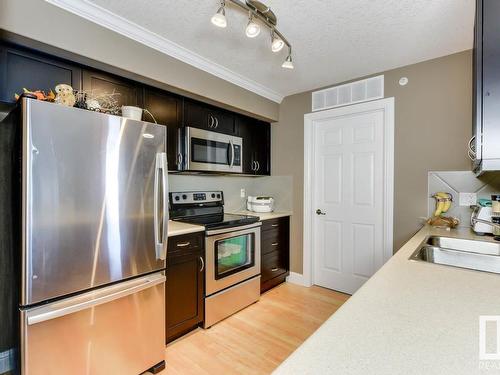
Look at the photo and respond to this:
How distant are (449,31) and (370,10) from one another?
735 mm

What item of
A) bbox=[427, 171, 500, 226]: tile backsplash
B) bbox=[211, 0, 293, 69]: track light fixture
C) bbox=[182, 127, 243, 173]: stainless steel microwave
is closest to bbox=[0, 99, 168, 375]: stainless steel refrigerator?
bbox=[182, 127, 243, 173]: stainless steel microwave

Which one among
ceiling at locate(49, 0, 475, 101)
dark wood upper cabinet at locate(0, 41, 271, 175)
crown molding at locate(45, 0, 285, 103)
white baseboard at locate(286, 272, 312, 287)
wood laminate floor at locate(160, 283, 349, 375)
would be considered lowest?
wood laminate floor at locate(160, 283, 349, 375)

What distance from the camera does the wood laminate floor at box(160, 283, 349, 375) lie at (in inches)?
72.9

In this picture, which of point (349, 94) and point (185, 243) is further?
point (349, 94)

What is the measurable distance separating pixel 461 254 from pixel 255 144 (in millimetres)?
2343

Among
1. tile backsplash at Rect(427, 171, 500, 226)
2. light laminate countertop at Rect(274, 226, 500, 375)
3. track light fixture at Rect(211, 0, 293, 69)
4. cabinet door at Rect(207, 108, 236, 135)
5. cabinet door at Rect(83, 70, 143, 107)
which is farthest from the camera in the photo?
cabinet door at Rect(207, 108, 236, 135)

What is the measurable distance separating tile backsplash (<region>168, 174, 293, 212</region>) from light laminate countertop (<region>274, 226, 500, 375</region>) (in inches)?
90.2

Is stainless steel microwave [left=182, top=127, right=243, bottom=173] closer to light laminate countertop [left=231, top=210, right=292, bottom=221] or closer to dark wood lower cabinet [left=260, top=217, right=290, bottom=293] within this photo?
light laminate countertop [left=231, top=210, right=292, bottom=221]

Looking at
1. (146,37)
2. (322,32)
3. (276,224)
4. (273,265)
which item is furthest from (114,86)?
(273,265)

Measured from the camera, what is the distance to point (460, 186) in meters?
2.26

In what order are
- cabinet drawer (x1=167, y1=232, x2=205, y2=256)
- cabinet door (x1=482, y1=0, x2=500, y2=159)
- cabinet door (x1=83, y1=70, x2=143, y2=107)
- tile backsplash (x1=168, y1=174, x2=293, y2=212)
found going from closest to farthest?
cabinet door (x1=482, y1=0, x2=500, y2=159), cabinet door (x1=83, y1=70, x2=143, y2=107), cabinet drawer (x1=167, y1=232, x2=205, y2=256), tile backsplash (x1=168, y1=174, x2=293, y2=212)

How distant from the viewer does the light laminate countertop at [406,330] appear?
0.57 m

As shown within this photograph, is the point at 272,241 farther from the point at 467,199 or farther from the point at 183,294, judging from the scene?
the point at 467,199

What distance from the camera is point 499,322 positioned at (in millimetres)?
737
